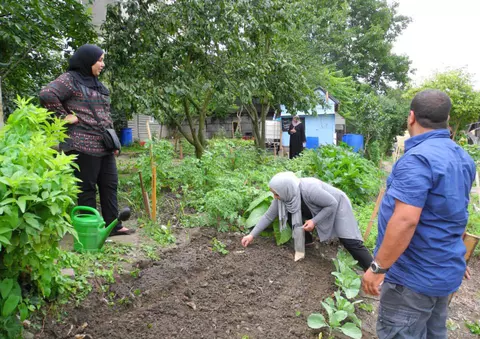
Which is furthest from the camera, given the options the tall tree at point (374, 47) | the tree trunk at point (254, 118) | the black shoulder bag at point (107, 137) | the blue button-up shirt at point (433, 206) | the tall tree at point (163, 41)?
the tall tree at point (374, 47)

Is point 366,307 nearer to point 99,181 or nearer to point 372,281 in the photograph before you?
point 372,281

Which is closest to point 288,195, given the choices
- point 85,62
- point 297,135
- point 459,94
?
point 85,62

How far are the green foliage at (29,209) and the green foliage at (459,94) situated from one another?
15.6m

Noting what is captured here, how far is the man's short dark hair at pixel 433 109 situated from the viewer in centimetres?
187

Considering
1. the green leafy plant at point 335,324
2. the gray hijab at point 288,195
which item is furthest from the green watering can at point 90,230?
the green leafy plant at point 335,324

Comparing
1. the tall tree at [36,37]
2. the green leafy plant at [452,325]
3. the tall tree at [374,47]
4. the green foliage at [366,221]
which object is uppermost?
the tall tree at [374,47]

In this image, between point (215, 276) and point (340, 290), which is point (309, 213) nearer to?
point (340, 290)

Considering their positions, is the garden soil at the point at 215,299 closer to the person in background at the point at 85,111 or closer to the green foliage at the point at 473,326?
the green foliage at the point at 473,326

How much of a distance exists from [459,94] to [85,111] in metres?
15.6

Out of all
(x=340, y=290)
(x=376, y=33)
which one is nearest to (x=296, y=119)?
(x=340, y=290)

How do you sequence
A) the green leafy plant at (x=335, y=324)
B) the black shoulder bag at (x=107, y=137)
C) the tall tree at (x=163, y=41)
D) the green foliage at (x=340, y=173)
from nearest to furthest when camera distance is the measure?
the green leafy plant at (x=335, y=324) → the black shoulder bag at (x=107, y=137) → the tall tree at (x=163, y=41) → the green foliage at (x=340, y=173)

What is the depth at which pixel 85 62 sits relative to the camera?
3.46 m

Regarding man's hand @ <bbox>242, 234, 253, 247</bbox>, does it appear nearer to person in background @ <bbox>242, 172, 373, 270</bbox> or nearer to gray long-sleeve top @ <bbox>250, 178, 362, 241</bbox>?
person in background @ <bbox>242, 172, 373, 270</bbox>

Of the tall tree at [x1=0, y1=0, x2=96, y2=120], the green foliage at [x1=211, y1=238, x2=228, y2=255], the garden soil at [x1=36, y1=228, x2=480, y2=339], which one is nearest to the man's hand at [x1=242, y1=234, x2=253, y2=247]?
the garden soil at [x1=36, y1=228, x2=480, y2=339]
